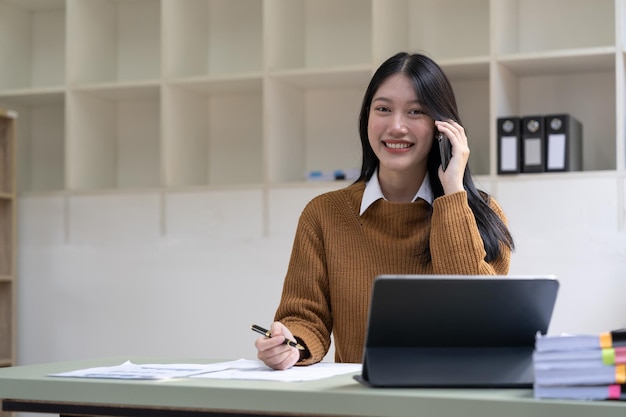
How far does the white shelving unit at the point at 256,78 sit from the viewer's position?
400 cm

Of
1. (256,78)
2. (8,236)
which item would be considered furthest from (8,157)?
(256,78)

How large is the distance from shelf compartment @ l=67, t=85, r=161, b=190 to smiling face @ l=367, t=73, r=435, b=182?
235 centimetres

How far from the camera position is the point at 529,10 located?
4125 millimetres

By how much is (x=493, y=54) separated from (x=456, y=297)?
2.54 meters

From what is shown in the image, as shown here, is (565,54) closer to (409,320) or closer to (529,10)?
(529,10)

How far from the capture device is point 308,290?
2.27 m

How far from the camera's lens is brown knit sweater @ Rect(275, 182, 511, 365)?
223cm

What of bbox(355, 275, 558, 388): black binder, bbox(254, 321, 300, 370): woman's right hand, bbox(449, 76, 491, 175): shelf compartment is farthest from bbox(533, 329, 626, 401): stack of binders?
bbox(449, 76, 491, 175): shelf compartment

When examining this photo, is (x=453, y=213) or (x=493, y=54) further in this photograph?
(x=493, y=54)

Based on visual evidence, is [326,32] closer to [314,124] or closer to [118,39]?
[314,124]

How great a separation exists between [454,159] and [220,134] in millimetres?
2567

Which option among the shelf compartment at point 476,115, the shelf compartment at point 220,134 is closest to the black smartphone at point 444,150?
the shelf compartment at point 476,115

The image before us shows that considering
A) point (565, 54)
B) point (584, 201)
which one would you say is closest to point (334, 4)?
point (565, 54)

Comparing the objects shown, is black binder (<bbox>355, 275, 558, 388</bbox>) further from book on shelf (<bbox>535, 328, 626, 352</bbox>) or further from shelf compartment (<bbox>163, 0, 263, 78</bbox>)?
shelf compartment (<bbox>163, 0, 263, 78</bbox>)
